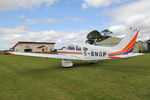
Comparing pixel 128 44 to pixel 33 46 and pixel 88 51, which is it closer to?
pixel 88 51

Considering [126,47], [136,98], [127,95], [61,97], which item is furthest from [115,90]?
[126,47]

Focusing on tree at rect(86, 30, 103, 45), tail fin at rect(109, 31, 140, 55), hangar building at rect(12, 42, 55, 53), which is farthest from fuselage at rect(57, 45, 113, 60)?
tree at rect(86, 30, 103, 45)

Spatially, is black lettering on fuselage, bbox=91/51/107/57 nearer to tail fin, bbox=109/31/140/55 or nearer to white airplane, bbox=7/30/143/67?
white airplane, bbox=7/30/143/67

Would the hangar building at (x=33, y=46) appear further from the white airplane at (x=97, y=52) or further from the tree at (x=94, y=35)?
the white airplane at (x=97, y=52)

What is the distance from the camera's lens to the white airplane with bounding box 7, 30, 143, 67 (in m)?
8.92

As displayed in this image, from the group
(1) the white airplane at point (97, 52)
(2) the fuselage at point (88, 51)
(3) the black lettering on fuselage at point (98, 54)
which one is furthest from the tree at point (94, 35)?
(3) the black lettering on fuselage at point (98, 54)

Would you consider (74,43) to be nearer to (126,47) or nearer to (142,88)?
(126,47)

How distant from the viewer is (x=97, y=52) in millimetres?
9648

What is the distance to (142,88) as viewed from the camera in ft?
15.1

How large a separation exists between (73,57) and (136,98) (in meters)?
6.63

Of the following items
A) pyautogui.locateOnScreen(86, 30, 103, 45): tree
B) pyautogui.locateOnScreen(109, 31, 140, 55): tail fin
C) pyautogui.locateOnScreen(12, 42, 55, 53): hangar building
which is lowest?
pyautogui.locateOnScreen(109, 31, 140, 55): tail fin

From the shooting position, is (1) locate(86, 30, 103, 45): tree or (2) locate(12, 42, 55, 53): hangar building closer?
(2) locate(12, 42, 55, 53): hangar building

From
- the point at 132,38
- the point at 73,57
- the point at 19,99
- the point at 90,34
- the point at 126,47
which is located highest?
the point at 90,34

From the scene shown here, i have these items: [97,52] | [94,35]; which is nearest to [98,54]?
[97,52]
